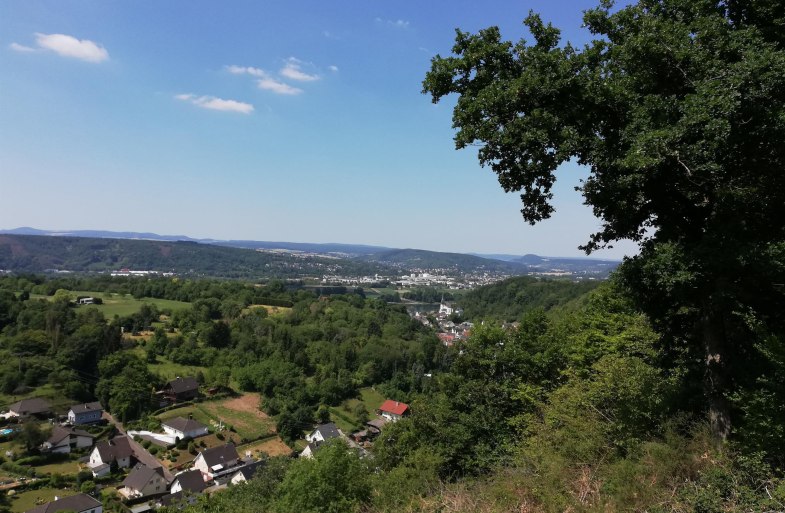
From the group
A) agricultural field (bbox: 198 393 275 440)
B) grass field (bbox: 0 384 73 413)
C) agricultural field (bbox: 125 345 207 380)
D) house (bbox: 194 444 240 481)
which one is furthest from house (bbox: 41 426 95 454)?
agricultural field (bbox: 125 345 207 380)

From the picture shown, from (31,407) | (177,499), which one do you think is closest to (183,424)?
(177,499)

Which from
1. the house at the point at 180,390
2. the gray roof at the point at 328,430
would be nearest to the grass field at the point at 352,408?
the gray roof at the point at 328,430

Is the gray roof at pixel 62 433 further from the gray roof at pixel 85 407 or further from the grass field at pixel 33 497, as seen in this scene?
the grass field at pixel 33 497

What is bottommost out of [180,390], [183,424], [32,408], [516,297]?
[183,424]

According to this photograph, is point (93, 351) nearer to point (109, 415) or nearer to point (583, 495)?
point (109, 415)

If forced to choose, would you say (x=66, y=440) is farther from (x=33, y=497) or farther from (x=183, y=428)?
(x=33, y=497)

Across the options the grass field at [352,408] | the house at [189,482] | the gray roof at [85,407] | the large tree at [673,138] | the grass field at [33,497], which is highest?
the large tree at [673,138]

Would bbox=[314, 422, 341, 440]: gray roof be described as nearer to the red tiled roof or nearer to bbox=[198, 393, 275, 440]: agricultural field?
bbox=[198, 393, 275, 440]: agricultural field
